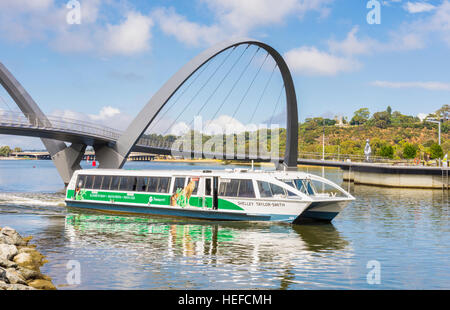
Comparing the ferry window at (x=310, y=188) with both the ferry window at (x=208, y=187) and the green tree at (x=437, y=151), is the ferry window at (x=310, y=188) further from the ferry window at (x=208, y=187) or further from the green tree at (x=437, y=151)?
the green tree at (x=437, y=151)

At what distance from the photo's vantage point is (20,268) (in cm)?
1392

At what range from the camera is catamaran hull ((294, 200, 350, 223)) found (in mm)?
24969

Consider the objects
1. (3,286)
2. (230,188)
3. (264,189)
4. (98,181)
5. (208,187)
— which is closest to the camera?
(3,286)

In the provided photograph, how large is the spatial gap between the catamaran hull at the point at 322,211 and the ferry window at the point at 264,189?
1899 mm

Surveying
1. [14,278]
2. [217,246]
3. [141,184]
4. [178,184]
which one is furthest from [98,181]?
[14,278]

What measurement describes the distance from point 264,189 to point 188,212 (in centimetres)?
458

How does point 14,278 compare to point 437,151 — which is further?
point 437,151

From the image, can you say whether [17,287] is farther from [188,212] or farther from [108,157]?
[108,157]
